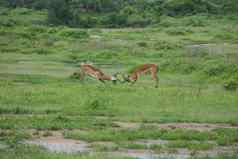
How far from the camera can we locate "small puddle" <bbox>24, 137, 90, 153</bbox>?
12.2 metres

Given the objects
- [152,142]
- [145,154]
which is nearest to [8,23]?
[152,142]

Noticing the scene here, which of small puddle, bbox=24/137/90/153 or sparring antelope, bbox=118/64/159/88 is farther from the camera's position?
sparring antelope, bbox=118/64/159/88

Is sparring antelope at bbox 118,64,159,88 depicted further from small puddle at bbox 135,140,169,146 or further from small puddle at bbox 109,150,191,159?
small puddle at bbox 109,150,191,159

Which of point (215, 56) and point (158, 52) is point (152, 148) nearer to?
point (215, 56)

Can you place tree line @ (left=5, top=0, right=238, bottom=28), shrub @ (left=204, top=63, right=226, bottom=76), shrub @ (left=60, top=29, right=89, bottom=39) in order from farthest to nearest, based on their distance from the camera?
tree line @ (left=5, top=0, right=238, bottom=28), shrub @ (left=60, top=29, right=89, bottom=39), shrub @ (left=204, top=63, right=226, bottom=76)

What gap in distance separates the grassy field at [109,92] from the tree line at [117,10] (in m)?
18.1

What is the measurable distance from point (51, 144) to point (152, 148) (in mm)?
1821

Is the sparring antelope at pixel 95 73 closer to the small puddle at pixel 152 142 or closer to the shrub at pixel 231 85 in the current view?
the shrub at pixel 231 85

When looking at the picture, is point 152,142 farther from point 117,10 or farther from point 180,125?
point 117,10

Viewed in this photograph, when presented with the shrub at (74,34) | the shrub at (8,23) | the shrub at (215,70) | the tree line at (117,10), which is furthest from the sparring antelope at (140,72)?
the tree line at (117,10)

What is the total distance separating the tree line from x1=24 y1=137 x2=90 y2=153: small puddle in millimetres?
45109

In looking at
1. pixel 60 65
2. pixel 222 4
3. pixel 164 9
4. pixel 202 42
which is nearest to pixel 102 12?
pixel 164 9

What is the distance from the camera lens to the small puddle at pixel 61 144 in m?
12.2

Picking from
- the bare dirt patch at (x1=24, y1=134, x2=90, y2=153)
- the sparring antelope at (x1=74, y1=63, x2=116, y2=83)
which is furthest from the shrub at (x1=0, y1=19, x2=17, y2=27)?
the bare dirt patch at (x1=24, y1=134, x2=90, y2=153)
